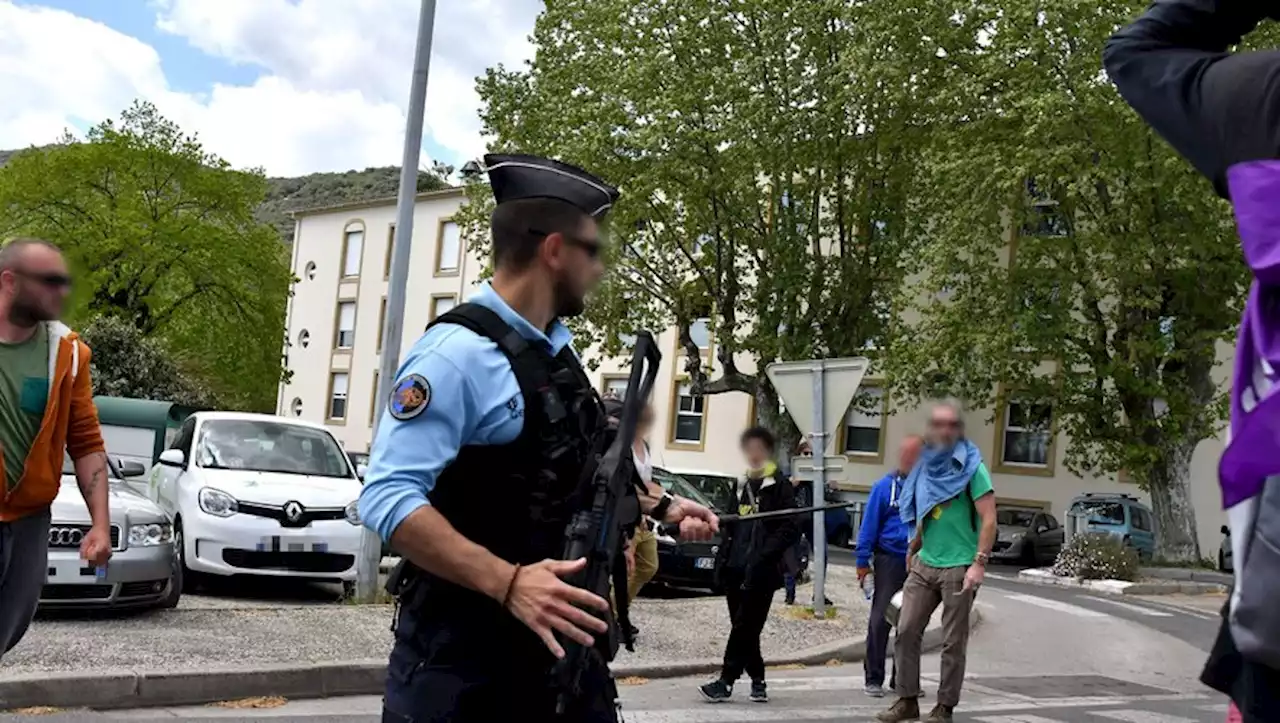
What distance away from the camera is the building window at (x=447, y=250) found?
54.7 metres

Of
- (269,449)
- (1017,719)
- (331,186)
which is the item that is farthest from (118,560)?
(331,186)

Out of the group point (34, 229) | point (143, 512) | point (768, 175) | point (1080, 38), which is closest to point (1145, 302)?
point (1080, 38)

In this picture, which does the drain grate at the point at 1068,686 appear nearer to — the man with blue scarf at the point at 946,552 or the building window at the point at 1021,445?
the man with blue scarf at the point at 946,552

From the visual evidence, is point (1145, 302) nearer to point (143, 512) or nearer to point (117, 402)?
point (117, 402)

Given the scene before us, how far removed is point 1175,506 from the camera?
28281mm

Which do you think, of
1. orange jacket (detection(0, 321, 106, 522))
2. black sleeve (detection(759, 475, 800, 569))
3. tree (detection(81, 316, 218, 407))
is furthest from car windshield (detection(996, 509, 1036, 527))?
orange jacket (detection(0, 321, 106, 522))

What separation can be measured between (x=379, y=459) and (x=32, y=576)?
7.59ft

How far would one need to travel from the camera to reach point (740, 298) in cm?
3431

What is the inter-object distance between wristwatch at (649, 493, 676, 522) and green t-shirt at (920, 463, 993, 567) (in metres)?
5.29

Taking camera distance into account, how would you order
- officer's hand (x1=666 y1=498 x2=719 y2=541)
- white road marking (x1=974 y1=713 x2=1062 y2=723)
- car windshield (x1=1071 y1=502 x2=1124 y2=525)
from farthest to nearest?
car windshield (x1=1071 y1=502 x2=1124 y2=525), white road marking (x1=974 y1=713 x2=1062 y2=723), officer's hand (x1=666 y1=498 x2=719 y2=541)

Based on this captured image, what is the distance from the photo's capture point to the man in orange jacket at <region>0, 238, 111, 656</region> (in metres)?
4.40

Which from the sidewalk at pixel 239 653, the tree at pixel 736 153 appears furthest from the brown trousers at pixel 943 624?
the tree at pixel 736 153

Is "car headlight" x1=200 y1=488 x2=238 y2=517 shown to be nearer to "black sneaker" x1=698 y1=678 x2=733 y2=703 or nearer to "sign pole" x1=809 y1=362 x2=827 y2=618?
"black sneaker" x1=698 y1=678 x2=733 y2=703

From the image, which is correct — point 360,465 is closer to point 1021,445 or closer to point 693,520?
point 693,520
